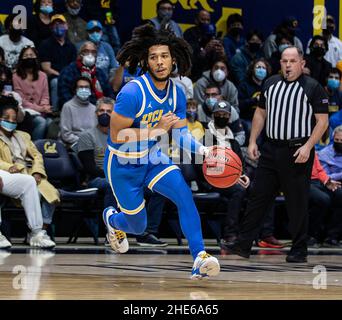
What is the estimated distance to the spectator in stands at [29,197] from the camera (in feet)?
34.6

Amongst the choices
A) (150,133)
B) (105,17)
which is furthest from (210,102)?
(150,133)

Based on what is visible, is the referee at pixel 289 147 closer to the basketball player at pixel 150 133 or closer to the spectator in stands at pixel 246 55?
the basketball player at pixel 150 133

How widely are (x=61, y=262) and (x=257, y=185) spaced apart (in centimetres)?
223

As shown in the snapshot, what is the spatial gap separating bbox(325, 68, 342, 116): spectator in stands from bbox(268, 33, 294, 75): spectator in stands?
31.6 inches

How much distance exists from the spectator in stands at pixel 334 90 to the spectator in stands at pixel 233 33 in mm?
1558

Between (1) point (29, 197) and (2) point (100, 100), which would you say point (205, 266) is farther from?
(2) point (100, 100)

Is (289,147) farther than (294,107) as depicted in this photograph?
No

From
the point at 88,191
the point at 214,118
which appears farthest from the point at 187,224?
the point at 214,118

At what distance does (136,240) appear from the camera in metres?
11.6

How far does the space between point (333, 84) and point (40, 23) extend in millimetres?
4605

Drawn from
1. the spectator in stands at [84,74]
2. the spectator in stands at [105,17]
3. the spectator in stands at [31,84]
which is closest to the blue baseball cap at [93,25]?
the spectator in stands at [105,17]

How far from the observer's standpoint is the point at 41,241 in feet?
34.4

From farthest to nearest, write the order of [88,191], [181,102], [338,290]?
[88,191], [181,102], [338,290]
